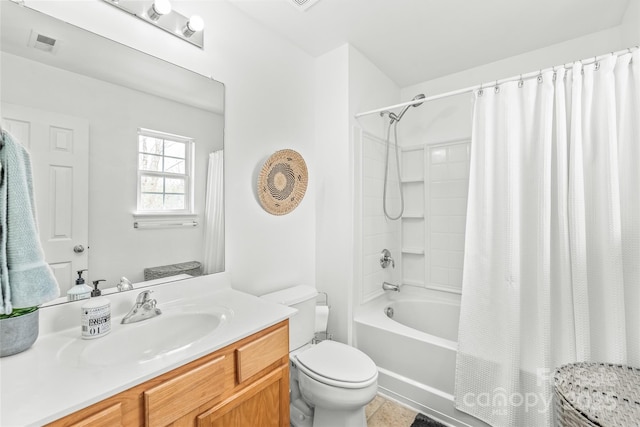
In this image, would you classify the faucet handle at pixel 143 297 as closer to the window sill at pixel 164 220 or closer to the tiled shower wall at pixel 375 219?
the window sill at pixel 164 220

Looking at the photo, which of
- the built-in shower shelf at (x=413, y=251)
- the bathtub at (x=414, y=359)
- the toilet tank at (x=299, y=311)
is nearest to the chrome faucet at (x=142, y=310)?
the toilet tank at (x=299, y=311)

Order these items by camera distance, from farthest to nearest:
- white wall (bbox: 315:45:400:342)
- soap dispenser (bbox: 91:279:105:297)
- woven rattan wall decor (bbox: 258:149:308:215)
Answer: white wall (bbox: 315:45:400:342) < woven rattan wall decor (bbox: 258:149:308:215) < soap dispenser (bbox: 91:279:105:297)

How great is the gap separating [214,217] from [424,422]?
175 cm

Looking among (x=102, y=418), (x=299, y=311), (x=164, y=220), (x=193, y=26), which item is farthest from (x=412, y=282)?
(x=193, y=26)

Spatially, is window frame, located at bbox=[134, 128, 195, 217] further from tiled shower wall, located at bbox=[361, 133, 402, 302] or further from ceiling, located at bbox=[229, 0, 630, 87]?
tiled shower wall, located at bbox=[361, 133, 402, 302]

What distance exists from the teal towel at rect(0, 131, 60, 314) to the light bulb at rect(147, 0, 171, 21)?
0.88 metres

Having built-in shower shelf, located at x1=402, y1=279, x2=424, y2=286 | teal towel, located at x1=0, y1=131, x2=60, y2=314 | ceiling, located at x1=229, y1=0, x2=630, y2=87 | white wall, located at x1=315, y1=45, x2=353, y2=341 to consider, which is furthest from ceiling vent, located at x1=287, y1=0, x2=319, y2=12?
built-in shower shelf, located at x1=402, y1=279, x2=424, y2=286

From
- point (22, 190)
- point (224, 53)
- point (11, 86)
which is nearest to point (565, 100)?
point (224, 53)

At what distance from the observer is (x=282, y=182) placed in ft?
6.31

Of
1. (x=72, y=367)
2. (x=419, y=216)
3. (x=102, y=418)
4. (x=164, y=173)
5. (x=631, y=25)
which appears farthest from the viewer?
(x=419, y=216)

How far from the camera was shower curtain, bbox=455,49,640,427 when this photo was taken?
4.16 feet

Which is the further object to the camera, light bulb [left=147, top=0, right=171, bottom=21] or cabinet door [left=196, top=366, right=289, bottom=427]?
light bulb [left=147, top=0, right=171, bottom=21]

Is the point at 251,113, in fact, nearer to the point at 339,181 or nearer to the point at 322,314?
the point at 339,181

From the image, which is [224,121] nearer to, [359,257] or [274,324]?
[274,324]
